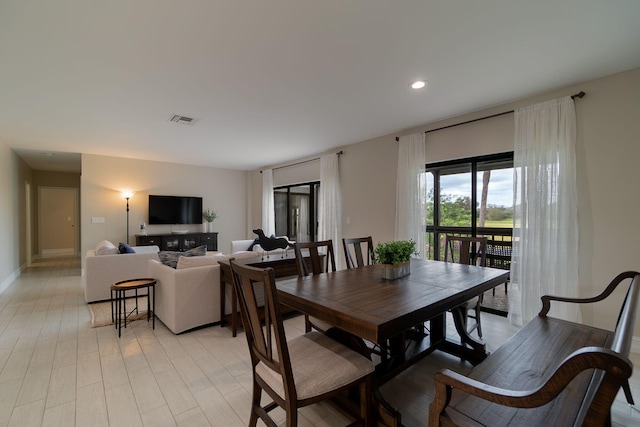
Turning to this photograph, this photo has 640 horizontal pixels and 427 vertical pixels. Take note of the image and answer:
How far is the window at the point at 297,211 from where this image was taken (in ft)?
20.7

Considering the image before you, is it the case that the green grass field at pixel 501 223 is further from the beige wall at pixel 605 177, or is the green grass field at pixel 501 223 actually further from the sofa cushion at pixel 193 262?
the sofa cushion at pixel 193 262

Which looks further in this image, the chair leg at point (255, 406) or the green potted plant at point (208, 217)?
the green potted plant at point (208, 217)

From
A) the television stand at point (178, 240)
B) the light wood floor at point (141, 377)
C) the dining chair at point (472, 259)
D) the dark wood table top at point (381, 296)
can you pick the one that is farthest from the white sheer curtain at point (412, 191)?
the television stand at point (178, 240)

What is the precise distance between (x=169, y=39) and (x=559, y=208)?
393cm

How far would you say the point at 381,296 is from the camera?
1.67m

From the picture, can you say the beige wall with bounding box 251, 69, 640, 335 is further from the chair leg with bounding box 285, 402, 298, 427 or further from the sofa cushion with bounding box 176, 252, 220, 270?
the sofa cushion with bounding box 176, 252, 220, 270

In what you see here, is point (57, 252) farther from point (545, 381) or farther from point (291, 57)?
point (545, 381)

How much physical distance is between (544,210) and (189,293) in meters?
3.96

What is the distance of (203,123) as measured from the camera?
3.92 meters

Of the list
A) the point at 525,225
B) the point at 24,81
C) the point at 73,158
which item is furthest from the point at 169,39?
the point at 73,158

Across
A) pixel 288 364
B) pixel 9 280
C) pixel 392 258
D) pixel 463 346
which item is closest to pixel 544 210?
pixel 463 346

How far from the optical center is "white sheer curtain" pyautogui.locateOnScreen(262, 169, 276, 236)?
7.17 meters

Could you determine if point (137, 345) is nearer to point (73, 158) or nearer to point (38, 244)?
point (73, 158)

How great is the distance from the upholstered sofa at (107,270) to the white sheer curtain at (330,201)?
3.07 meters
